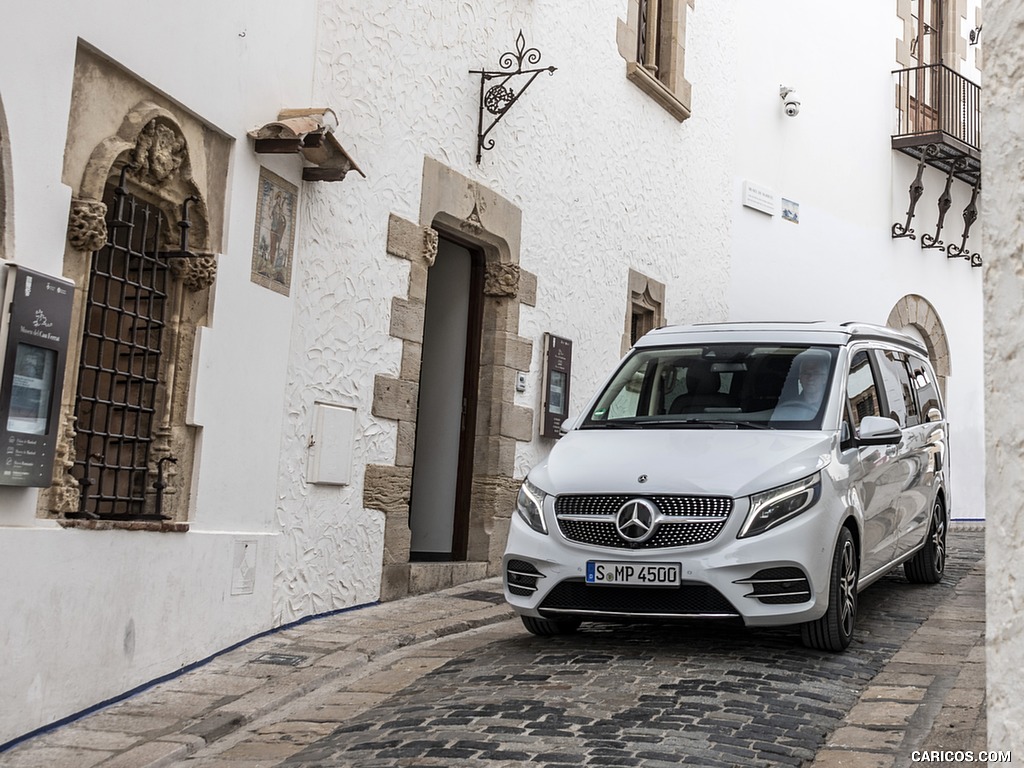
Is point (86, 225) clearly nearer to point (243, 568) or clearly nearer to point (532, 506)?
point (243, 568)

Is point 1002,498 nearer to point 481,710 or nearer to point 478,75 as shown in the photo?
point 481,710

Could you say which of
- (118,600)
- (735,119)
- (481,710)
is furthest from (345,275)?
(735,119)

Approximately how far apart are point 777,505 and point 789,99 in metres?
11.1

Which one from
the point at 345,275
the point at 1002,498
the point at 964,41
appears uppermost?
the point at 964,41

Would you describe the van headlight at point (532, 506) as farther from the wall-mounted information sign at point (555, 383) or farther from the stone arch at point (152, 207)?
the wall-mounted information sign at point (555, 383)

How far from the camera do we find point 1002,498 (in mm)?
1428

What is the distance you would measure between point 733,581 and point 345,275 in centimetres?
362

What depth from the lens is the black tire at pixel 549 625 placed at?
284 inches

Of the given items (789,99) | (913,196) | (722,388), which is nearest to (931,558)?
(722,388)

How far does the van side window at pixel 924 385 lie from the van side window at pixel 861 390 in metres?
1.17

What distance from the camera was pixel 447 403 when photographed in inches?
430

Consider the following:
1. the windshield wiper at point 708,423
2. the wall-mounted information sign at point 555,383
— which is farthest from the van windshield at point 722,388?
the wall-mounted information sign at point 555,383

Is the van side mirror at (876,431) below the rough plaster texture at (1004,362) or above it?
above

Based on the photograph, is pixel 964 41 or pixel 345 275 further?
pixel 964 41
